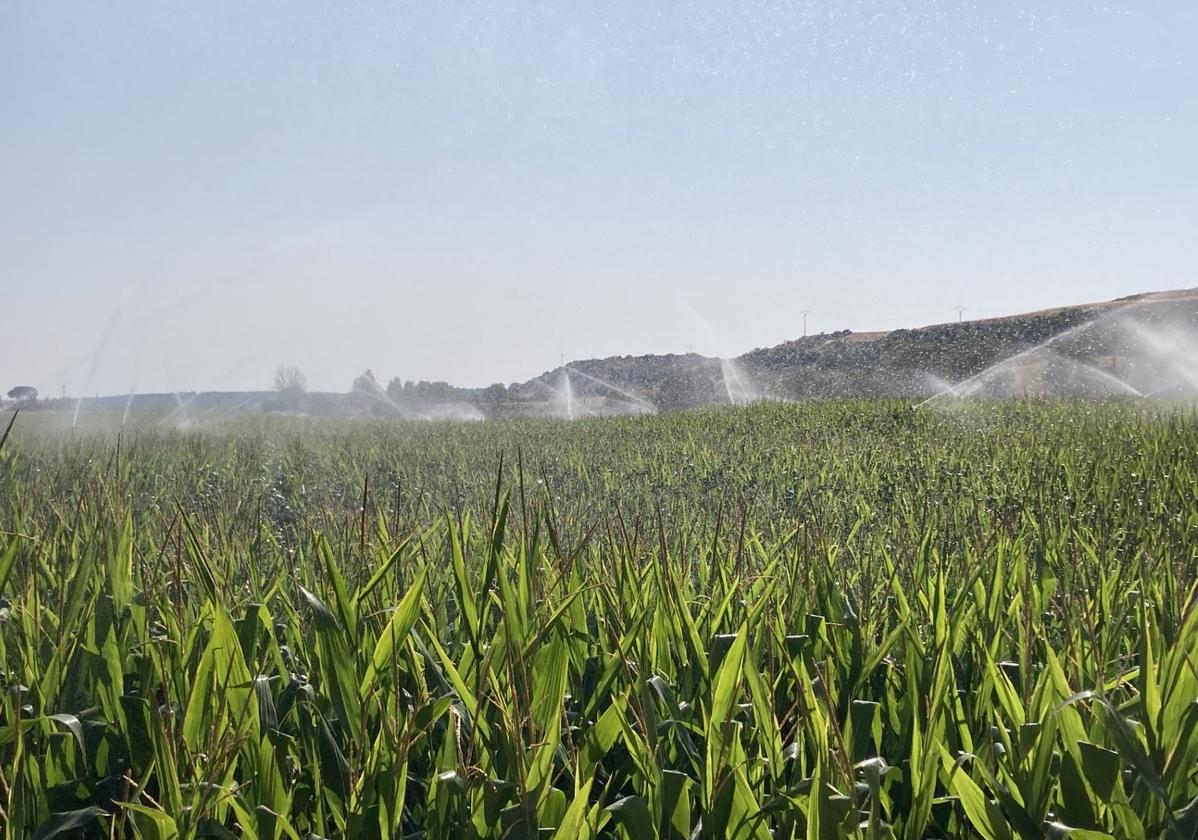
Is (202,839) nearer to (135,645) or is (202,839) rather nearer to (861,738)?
(135,645)

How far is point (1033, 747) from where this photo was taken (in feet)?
4.94

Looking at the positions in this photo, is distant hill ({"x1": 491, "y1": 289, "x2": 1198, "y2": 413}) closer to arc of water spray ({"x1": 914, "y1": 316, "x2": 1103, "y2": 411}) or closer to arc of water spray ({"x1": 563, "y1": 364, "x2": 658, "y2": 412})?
arc of water spray ({"x1": 914, "y1": 316, "x2": 1103, "y2": 411})

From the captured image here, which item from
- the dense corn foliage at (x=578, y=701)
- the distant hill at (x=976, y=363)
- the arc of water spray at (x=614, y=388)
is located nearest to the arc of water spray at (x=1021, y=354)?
the distant hill at (x=976, y=363)

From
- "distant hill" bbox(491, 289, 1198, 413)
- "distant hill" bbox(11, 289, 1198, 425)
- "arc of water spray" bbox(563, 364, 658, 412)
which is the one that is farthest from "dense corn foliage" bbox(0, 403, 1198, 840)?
"arc of water spray" bbox(563, 364, 658, 412)

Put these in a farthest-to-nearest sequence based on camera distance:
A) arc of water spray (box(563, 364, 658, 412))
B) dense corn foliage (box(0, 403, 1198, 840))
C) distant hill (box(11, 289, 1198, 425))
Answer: arc of water spray (box(563, 364, 658, 412)), distant hill (box(11, 289, 1198, 425)), dense corn foliage (box(0, 403, 1198, 840))

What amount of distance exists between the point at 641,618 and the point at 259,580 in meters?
1.63

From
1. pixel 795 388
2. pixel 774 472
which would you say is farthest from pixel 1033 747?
pixel 795 388

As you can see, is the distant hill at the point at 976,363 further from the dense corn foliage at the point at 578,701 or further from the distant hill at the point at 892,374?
the dense corn foliage at the point at 578,701

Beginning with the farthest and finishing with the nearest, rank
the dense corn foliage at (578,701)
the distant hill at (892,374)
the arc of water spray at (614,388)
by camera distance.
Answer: the arc of water spray at (614,388) < the distant hill at (892,374) < the dense corn foliage at (578,701)

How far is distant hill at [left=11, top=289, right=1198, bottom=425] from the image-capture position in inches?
1381

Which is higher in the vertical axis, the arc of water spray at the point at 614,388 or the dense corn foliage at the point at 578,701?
the arc of water spray at the point at 614,388

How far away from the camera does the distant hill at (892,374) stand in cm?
3507

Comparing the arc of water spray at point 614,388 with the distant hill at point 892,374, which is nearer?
the distant hill at point 892,374

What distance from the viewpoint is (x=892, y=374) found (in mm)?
43000
